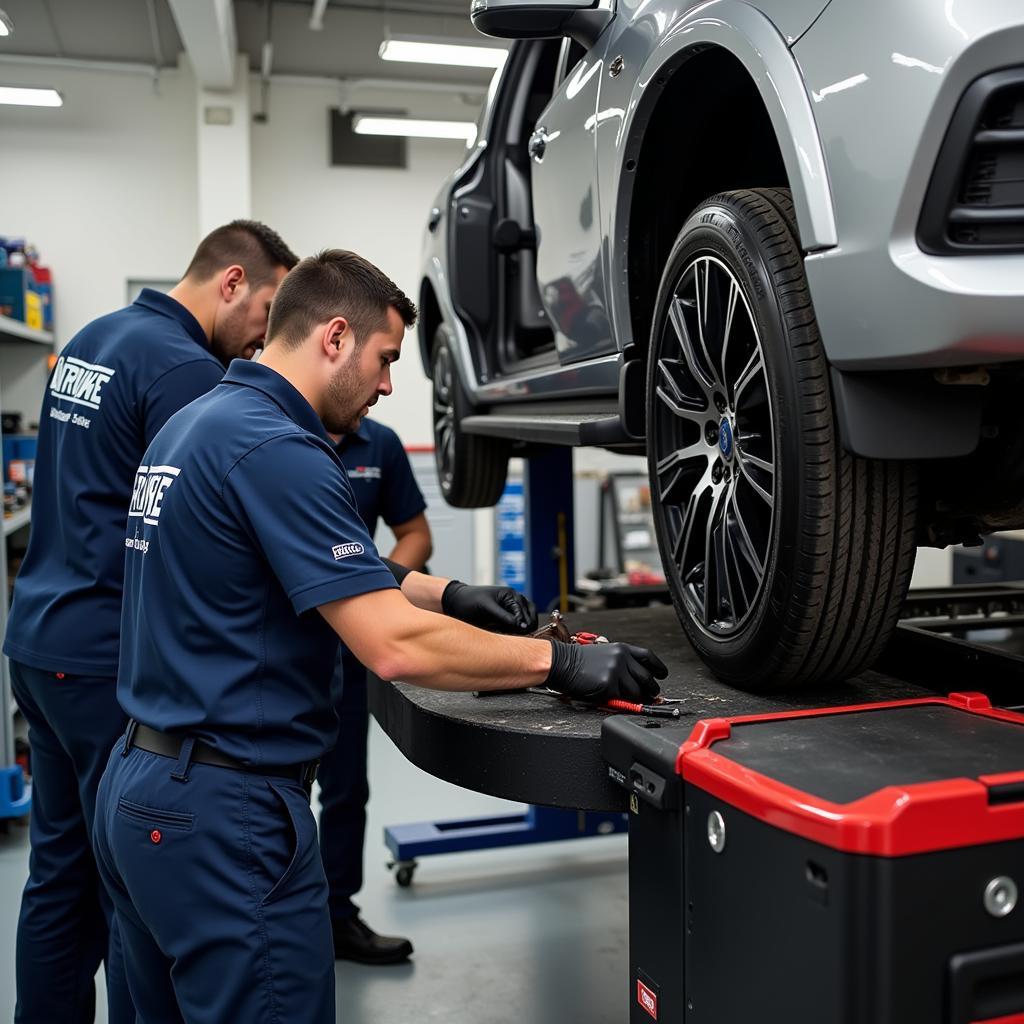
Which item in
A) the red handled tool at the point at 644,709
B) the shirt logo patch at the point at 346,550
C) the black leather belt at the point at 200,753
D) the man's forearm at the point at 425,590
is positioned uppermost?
the shirt logo patch at the point at 346,550

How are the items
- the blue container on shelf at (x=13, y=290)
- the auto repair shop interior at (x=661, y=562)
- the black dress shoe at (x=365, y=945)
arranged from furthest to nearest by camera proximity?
1. the blue container on shelf at (x=13, y=290)
2. the black dress shoe at (x=365, y=945)
3. the auto repair shop interior at (x=661, y=562)

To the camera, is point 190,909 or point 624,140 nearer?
point 190,909

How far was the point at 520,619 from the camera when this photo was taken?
2164 millimetres

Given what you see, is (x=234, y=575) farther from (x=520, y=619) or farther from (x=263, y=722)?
(x=520, y=619)

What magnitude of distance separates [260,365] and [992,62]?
1.18 metres

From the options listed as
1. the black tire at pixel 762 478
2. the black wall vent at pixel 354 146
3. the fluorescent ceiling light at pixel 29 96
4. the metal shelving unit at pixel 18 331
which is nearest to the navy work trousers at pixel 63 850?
the black tire at pixel 762 478

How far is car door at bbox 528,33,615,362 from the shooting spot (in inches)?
88.3

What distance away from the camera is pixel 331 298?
1854 mm

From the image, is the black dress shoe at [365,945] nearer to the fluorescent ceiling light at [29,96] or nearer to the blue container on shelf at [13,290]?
the blue container on shelf at [13,290]

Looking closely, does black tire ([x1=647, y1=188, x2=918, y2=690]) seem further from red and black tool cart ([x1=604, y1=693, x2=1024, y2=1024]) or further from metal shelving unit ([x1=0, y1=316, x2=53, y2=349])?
metal shelving unit ([x1=0, y1=316, x2=53, y2=349])

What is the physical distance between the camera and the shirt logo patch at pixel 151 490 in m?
1.73

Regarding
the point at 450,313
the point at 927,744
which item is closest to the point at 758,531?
the point at 927,744

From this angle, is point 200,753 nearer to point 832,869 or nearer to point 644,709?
point 644,709

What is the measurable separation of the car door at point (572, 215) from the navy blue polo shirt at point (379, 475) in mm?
941
